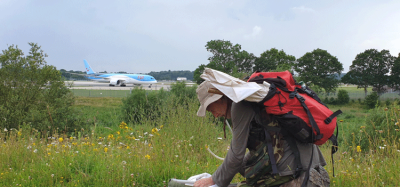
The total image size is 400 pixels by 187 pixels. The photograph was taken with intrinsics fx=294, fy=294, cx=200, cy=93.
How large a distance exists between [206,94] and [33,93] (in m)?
12.0

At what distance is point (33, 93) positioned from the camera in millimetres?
12000

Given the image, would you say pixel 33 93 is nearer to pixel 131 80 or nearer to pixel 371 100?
pixel 371 100

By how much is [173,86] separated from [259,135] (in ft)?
63.5

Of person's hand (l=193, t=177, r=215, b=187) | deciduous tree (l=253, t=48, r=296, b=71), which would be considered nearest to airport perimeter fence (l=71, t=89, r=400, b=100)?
deciduous tree (l=253, t=48, r=296, b=71)

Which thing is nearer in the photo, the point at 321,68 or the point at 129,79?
the point at 321,68

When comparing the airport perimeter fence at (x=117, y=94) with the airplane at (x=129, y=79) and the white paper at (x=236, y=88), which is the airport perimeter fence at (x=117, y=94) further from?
the white paper at (x=236, y=88)

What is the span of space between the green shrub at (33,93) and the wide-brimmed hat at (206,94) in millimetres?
10257

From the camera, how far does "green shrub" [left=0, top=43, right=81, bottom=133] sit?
11008 millimetres

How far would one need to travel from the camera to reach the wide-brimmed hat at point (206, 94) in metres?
2.01

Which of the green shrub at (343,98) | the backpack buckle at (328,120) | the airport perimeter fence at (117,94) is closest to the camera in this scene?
the backpack buckle at (328,120)

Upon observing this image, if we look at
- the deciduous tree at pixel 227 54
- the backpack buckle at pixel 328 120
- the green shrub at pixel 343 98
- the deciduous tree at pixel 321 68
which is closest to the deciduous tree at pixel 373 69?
the deciduous tree at pixel 321 68

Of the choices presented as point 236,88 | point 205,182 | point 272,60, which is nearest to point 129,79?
point 272,60

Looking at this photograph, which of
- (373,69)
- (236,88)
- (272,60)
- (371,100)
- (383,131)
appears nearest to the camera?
(236,88)

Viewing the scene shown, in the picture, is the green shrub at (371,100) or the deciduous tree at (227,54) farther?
the deciduous tree at (227,54)
